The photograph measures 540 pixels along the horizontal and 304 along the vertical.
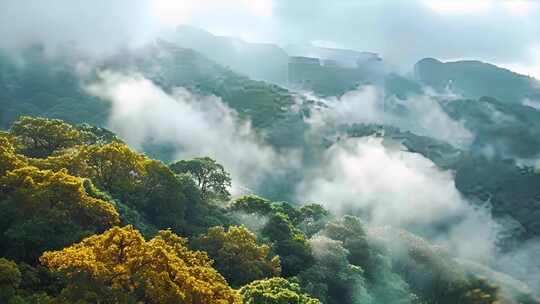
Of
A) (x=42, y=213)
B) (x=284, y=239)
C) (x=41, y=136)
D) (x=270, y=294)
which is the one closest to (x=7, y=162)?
(x=42, y=213)

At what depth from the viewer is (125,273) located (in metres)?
40.4

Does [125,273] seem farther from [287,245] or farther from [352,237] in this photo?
[352,237]

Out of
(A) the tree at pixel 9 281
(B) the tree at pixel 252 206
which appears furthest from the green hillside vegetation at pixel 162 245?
(B) the tree at pixel 252 206

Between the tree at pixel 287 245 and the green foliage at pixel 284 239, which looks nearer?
the tree at pixel 287 245

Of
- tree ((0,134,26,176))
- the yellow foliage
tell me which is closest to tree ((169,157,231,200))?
tree ((0,134,26,176))

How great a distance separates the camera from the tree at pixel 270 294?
182 ft

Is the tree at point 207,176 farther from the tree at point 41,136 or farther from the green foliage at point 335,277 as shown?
the green foliage at point 335,277

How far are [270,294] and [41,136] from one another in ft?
148

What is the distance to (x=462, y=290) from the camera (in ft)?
309

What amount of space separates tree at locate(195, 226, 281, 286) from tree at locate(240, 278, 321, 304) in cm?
978

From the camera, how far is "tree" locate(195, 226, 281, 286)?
228ft

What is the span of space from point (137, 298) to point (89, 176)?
3813 centimetres

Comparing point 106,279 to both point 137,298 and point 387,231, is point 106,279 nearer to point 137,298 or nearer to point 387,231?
point 137,298

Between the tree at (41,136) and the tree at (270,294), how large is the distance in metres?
40.6
